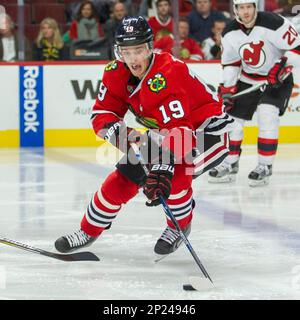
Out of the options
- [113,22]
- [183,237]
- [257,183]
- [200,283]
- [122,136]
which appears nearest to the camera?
[200,283]

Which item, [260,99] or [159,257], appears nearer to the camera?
[159,257]

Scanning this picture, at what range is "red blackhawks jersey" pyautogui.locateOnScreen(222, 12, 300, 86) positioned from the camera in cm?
545

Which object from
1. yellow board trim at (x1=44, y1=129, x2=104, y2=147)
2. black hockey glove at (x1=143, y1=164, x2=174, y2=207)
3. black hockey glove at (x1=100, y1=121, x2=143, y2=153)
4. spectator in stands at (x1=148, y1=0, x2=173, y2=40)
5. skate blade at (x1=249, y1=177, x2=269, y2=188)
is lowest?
yellow board trim at (x1=44, y1=129, x2=104, y2=147)

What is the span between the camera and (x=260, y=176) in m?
5.45

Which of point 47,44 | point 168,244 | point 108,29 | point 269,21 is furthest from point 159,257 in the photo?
point 108,29

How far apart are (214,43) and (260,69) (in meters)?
1.93

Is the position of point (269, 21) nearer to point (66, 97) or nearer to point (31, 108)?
point (66, 97)

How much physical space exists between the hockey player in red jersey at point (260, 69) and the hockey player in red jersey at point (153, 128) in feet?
5.96

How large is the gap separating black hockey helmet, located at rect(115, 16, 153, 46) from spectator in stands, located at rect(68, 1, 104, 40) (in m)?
4.00

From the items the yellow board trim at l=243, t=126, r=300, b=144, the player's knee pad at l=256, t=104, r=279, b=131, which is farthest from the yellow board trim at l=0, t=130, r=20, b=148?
the player's knee pad at l=256, t=104, r=279, b=131

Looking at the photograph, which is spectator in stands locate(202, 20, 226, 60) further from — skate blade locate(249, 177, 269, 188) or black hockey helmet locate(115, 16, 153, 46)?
black hockey helmet locate(115, 16, 153, 46)

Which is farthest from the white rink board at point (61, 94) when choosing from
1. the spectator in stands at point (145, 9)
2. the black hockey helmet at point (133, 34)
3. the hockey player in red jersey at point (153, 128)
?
the black hockey helmet at point (133, 34)

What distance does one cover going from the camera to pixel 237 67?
5641 mm
